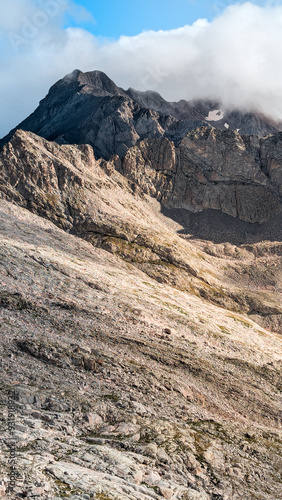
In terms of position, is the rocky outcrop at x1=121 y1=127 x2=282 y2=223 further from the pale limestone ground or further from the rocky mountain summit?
the pale limestone ground

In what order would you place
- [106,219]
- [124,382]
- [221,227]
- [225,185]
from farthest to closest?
[225,185], [221,227], [106,219], [124,382]

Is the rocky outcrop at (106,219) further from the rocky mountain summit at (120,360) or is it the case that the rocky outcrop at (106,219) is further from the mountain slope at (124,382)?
the mountain slope at (124,382)

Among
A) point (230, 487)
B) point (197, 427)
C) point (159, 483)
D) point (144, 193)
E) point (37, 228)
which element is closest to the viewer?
point (159, 483)

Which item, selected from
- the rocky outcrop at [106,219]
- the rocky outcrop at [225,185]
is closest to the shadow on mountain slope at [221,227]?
the rocky outcrop at [225,185]

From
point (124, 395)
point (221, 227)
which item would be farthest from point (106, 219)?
point (124, 395)

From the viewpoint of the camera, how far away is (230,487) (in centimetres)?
2364

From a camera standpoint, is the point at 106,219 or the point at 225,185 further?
the point at 225,185

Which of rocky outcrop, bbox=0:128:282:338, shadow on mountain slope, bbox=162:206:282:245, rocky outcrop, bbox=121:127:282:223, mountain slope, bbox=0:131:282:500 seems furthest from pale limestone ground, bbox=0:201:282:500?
rocky outcrop, bbox=121:127:282:223

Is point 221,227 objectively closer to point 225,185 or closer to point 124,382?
point 225,185

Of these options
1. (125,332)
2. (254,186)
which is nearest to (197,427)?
(125,332)

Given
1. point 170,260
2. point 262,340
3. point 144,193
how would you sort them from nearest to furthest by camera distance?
point 262,340
point 170,260
point 144,193

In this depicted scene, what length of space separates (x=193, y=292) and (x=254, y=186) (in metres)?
116

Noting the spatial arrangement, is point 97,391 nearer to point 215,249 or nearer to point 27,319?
point 27,319

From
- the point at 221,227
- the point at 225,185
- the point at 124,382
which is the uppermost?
the point at 225,185
